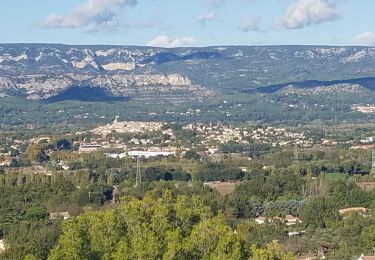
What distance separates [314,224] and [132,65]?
131850mm

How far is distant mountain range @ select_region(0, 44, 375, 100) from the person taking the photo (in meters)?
133

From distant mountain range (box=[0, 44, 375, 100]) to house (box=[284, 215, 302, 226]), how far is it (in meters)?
92.6

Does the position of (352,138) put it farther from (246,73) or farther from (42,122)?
(246,73)

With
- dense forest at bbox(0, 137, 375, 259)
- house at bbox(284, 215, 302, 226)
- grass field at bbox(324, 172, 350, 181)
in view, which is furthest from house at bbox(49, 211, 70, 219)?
grass field at bbox(324, 172, 350, 181)

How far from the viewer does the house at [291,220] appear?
35325mm

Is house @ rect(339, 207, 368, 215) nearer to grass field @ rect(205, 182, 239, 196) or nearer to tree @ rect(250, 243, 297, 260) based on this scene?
grass field @ rect(205, 182, 239, 196)

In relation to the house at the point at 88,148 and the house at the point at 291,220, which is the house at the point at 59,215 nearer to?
the house at the point at 291,220

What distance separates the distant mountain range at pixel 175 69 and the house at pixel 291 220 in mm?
92594

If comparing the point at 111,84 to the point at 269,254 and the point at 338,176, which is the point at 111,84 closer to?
the point at 338,176

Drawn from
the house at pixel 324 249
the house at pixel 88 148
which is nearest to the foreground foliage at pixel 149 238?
the house at pixel 324 249

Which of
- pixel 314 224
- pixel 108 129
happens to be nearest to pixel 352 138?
pixel 108 129

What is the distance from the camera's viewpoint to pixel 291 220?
→ 3600 cm

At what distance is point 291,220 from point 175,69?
124920 millimetres

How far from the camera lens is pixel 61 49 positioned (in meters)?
168
